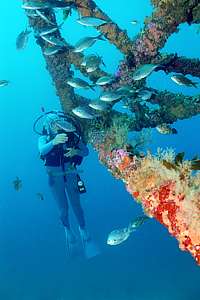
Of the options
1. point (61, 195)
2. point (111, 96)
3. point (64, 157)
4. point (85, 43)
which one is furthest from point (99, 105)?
point (61, 195)

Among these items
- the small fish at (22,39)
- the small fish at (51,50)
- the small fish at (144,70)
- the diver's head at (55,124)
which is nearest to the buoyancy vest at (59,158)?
the diver's head at (55,124)

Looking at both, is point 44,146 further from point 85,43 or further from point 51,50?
point 85,43

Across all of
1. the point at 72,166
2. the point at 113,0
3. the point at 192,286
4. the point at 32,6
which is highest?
the point at 113,0

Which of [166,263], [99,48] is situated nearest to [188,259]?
[166,263]

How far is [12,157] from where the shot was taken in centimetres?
5638

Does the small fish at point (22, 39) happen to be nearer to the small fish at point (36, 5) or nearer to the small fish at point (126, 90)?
the small fish at point (36, 5)

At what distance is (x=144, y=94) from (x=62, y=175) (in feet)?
15.8

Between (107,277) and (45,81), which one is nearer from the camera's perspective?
(107,277)

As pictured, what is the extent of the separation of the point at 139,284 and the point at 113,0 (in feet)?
309

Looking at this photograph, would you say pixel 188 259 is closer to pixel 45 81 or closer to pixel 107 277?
pixel 107 277

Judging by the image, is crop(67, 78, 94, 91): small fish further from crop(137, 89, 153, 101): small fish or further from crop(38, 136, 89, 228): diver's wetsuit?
crop(38, 136, 89, 228): diver's wetsuit

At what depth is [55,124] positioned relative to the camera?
352 inches

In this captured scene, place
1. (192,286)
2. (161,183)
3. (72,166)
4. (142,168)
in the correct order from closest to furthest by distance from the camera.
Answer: (161,183) → (142,168) → (72,166) → (192,286)

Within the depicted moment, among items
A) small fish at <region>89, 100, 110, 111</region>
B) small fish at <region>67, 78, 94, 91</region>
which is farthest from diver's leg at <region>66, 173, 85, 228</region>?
small fish at <region>89, 100, 110, 111</region>
